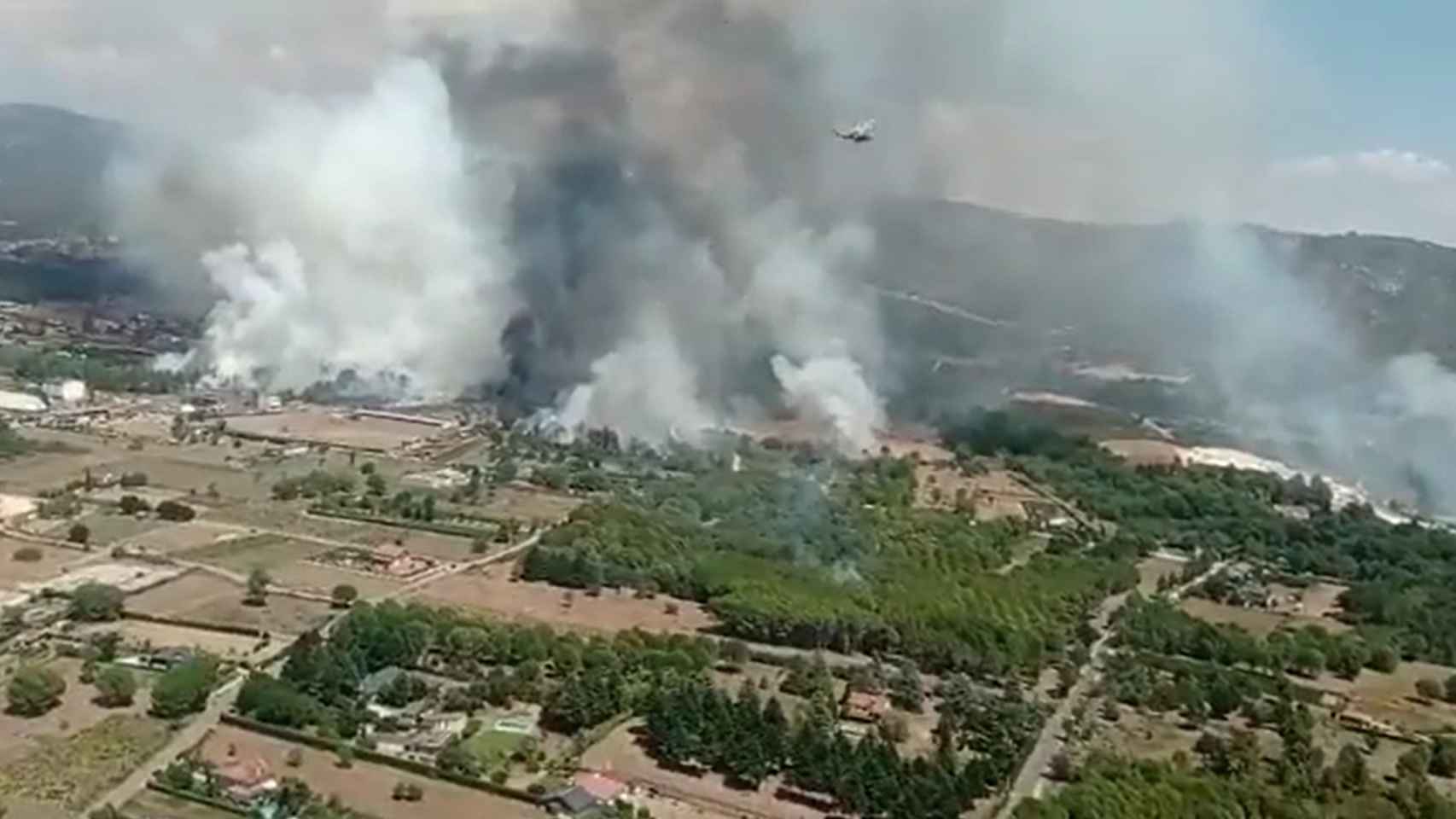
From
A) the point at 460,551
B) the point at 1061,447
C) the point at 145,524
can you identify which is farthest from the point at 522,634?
the point at 1061,447

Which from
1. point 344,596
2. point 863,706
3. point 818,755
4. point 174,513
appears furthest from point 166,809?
point 174,513

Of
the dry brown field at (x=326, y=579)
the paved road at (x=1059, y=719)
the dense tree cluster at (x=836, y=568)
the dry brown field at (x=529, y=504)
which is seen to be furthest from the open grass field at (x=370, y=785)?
the dry brown field at (x=529, y=504)

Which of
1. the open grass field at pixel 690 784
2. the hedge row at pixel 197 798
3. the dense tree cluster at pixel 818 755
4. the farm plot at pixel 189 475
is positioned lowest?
the hedge row at pixel 197 798

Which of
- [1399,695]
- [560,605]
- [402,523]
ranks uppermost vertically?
[402,523]

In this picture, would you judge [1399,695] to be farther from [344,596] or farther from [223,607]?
[223,607]

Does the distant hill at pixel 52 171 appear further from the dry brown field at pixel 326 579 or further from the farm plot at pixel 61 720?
the farm plot at pixel 61 720

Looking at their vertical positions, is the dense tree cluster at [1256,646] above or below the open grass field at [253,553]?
above

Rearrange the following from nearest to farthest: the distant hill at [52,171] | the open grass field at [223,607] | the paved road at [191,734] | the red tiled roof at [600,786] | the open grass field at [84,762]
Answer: the open grass field at [84,762] < the paved road at [191,734] < the red tiled roof at [600,786] < the open grass field at [223,607] < the distant hill at [52,171]
